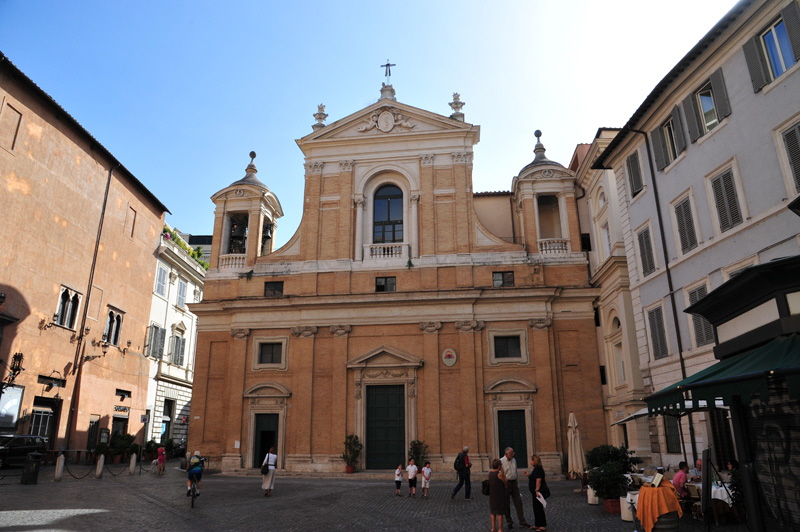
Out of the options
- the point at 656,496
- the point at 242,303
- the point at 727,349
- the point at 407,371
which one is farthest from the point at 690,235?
the point at 242,303

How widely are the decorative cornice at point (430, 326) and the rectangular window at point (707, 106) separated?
42.0 ft

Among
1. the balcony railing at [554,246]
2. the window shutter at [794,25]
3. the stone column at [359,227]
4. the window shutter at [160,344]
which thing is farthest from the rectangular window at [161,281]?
the window shutter at [794,25]

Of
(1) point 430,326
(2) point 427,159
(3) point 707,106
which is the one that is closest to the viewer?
(3) point 707,106

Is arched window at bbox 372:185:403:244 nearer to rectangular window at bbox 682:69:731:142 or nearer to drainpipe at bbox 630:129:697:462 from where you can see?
drainpipe at bbox 630:129:697:462

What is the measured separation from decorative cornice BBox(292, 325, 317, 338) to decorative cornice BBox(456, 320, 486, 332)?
21.6 feet

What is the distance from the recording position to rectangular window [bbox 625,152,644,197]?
1931 cm

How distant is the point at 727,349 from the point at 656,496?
2789 mm

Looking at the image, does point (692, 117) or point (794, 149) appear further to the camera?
point (692, 117)

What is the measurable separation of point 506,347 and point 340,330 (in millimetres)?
7468

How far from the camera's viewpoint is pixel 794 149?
12625mm

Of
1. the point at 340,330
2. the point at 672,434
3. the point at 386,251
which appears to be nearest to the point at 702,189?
the point at 672,434

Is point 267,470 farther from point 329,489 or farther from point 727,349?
point 727,349

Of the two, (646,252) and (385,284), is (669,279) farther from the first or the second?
(385,284)

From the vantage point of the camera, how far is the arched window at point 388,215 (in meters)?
27.8
